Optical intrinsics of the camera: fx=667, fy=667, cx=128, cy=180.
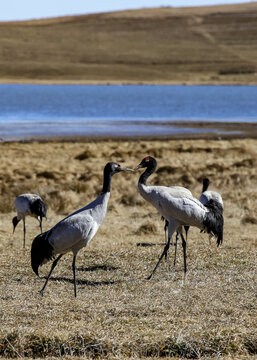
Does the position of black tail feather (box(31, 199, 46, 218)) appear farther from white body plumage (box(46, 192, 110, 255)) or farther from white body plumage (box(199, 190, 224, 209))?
white body plumage (box(46, 192, 110, 255))

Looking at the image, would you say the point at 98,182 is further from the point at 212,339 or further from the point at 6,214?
the point at 212,339

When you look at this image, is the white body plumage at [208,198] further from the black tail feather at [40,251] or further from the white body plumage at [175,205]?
the black tail feather at [40,251]

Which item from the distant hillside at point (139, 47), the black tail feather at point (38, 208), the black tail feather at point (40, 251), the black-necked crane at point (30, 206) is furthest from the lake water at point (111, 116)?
the distant hillside at point (139, 47)

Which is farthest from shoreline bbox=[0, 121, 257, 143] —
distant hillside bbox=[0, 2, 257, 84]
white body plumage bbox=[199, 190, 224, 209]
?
distant hillside bbox=[0, 2, 257, 84]

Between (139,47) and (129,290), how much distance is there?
137 meters

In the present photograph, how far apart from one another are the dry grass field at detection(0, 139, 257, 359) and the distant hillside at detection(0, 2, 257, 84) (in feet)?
306

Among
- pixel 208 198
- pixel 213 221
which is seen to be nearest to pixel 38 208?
pixel 208 198

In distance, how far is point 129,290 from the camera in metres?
8.35

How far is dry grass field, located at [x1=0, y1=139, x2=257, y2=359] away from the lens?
20.7 ft

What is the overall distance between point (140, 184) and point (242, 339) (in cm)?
345

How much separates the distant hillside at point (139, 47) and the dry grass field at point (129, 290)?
9327 centimetres

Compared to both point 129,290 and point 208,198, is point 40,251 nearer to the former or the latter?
point 129,290

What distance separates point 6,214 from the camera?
15.5 metres

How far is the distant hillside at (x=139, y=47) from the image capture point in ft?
375
